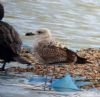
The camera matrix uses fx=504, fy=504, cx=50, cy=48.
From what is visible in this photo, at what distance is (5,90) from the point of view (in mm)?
7516

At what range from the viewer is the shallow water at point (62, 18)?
12.5 meters

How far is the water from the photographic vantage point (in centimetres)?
772

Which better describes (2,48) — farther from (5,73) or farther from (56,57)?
(56,57)

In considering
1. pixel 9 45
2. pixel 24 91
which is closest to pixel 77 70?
pixel 9 45

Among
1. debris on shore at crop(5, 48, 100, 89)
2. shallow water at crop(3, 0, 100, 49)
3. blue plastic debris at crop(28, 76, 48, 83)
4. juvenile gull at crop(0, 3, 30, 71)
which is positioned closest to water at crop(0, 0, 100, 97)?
shallow water at crop(3, 0, 100, 49)

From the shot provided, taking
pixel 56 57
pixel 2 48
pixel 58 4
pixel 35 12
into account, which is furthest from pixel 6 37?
pixel 58 4

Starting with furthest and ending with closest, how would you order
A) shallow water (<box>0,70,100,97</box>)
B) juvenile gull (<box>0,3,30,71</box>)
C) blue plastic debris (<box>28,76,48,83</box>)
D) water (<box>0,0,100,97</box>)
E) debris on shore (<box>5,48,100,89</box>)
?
1. juvenile gull (<box>0,3,30,71</box>)
2. debris on shore (<box>5,48,100,89</box>)
3. blue plastic debris (<box>28,76,48,83</box>)
4. water (<box>0,0,100,97</box>)
5. shallow water (<box>0,70,100,97</box>)

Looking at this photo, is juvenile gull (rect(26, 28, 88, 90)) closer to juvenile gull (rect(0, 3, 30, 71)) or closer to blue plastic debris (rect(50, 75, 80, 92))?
blue plastic debris (rect(50, 75, 80, 92))

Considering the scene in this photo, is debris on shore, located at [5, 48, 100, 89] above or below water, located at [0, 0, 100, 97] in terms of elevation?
below

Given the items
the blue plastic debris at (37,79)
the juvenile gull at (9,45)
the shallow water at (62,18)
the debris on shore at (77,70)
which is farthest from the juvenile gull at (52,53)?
the shallow water at (62,18)

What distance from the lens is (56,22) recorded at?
1452cm

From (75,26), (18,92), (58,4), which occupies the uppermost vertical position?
(58,4)

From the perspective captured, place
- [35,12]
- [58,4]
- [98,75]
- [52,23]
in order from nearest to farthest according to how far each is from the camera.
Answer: [98,75], [52,23], [35,12], [58,4]

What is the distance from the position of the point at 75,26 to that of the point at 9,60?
5.59 meters
